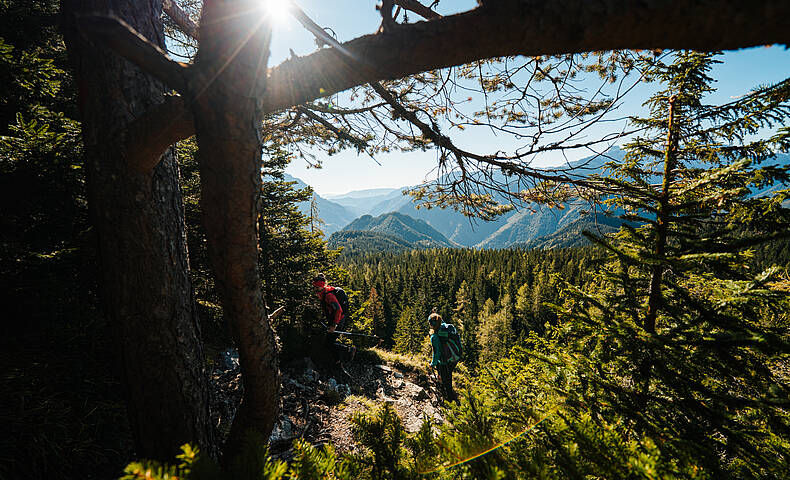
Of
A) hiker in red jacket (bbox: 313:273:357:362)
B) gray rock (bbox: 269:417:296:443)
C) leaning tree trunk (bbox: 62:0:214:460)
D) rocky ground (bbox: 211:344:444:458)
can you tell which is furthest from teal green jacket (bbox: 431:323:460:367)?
leaning tree trunk (bbox: 62:0:214:460)

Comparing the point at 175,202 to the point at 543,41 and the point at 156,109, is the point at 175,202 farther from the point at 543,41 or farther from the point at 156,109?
the point at 543,41

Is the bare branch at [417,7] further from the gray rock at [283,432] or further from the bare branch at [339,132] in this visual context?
the gray rock at [283,432]

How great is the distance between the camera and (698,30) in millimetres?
832

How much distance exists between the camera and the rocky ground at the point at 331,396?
180 inches

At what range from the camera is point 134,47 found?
3.60ft

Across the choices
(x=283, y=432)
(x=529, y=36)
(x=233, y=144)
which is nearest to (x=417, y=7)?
(x=529, y=36)

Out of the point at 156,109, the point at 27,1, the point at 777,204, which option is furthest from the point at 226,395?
the point at 27,1

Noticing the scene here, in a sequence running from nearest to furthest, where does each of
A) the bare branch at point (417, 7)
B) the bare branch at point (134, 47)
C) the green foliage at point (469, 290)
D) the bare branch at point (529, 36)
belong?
the bare branch at point (529, 36) → the bare branch at point (134, 47) → the bare branch at point (417, 7) → the green foliage at point (469, 290)

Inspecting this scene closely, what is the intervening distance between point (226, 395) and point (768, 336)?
6.73 metres

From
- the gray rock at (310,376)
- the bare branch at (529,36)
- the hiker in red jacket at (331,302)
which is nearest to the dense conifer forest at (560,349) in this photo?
the bare branch at (529,36)

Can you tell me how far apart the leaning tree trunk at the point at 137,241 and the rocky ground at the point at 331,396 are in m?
1.34

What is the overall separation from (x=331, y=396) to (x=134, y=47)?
6.38 m

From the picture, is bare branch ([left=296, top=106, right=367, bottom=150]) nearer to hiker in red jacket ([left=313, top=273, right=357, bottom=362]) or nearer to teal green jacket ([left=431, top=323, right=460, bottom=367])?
hiker in red jacket ([left=313, top=273, right=357, bottom=362])

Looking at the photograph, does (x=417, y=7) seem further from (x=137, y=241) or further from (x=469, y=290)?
(x=469, y=290)
